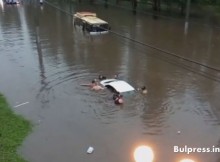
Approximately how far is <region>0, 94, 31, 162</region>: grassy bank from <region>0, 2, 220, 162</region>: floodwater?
1.31 ft

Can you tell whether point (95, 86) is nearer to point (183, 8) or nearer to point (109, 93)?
point (109, 93)

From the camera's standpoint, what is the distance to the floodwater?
15953 millimetres

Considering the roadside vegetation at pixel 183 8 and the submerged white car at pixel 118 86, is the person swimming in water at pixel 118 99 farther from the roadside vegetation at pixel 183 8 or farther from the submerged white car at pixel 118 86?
the roadside vegetation at pixel 183 8

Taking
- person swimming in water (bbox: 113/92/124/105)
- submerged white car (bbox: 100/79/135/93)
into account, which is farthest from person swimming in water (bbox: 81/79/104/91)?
person swimming in water (bbox: 113/92/124/105)

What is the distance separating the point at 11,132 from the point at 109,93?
6.65 m

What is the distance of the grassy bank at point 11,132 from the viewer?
1470 cm

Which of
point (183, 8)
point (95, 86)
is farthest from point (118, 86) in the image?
point (183, 8)

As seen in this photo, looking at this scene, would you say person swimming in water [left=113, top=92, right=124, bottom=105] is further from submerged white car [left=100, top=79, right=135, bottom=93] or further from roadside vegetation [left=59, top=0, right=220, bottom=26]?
roadside vegetation [left=59, top=0, right=220, bottom=26]

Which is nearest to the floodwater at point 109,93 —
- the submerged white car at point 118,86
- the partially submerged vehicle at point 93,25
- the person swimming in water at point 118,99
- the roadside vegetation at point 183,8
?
the person swimming in water at point 118,99

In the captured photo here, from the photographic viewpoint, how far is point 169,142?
16.1 metres

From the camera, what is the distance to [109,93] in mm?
21172

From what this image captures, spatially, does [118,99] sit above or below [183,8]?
below

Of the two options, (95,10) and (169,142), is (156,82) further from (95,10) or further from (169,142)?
(95,10)

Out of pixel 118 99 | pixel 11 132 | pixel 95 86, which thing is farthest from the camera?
pixel 95 86
